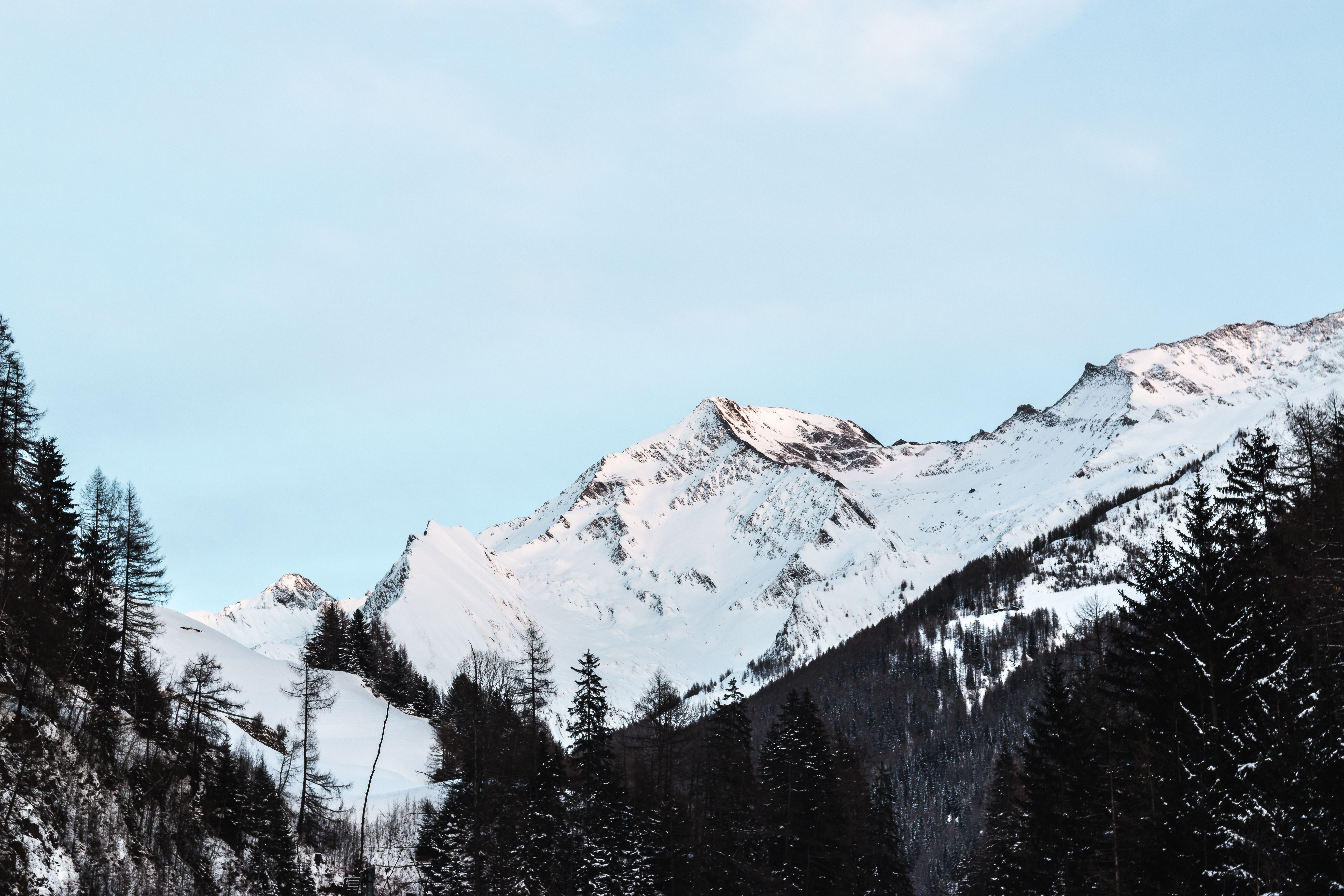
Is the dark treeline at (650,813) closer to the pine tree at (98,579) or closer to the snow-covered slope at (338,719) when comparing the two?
the snow-covered slope at (338,719)

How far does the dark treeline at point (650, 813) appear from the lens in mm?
54125

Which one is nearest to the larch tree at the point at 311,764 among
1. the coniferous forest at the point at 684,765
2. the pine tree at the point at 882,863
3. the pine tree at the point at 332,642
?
the coniferous forest at the point at 684,765

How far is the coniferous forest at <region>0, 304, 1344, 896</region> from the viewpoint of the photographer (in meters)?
29.7

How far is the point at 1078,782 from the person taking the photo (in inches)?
1683

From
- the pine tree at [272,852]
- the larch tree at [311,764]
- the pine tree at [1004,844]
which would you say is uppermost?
the larch tree at [311,764]

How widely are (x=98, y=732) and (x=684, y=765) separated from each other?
1350 inches

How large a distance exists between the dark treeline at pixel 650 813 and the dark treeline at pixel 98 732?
947cm

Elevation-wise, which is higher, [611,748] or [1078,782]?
[611,748]

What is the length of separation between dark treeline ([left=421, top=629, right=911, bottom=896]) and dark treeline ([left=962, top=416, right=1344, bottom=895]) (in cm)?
1193

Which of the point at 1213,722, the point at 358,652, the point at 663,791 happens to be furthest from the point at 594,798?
the point at 358,652

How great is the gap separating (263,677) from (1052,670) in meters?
67.0

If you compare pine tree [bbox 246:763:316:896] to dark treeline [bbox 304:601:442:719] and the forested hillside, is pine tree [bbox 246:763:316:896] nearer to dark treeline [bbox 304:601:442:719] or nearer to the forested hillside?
the forested hillside

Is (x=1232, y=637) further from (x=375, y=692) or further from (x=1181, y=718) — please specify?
(x=375, y=692)

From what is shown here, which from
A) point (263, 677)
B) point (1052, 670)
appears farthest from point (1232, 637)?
point (263, 677)
